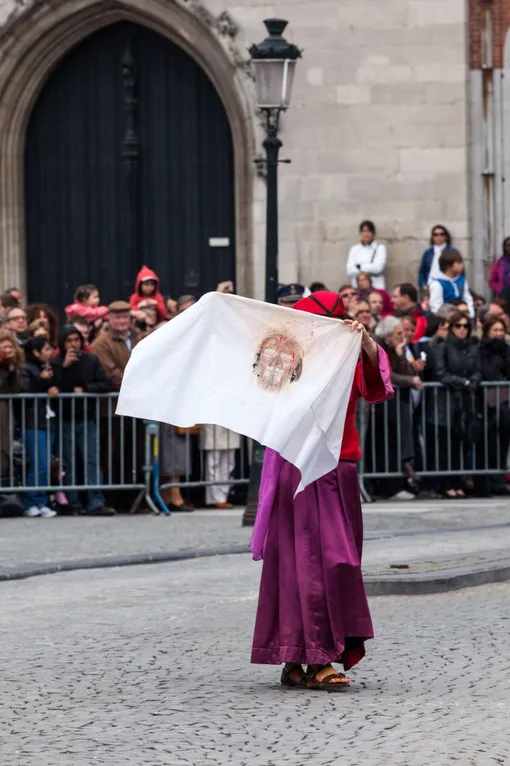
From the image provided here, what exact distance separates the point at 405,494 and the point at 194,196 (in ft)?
21.1

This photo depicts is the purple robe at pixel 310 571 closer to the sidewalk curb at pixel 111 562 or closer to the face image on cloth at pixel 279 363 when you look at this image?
the face image on cloth at pixel 279 363

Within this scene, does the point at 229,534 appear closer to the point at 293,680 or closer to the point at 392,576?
the point at 392,576

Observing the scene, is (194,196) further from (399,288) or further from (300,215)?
(399,288)

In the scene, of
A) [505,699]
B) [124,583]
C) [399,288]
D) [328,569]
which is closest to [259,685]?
[328,569]

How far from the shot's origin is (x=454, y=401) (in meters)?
17.7

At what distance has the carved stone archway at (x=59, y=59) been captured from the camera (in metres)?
22.2

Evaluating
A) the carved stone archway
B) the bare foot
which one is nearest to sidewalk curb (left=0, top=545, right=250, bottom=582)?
the bare foot

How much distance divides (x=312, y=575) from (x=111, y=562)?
489 centimetres

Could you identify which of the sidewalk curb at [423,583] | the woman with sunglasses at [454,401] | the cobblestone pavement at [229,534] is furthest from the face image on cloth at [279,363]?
the woman with sunglasses at [454,401]

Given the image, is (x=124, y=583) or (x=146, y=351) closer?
(x=146, y=351)

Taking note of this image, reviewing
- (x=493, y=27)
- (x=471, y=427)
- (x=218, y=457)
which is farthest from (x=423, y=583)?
(x=493, y=27)

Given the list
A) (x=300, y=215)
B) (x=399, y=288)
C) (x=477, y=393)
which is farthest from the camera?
(x=300, y=215)

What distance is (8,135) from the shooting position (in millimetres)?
23062

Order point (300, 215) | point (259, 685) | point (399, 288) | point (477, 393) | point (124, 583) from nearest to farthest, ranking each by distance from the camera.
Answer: point (259, 685)
point (124, 583)
point (477, 393)
point (399, 288)
point (300, 215)
